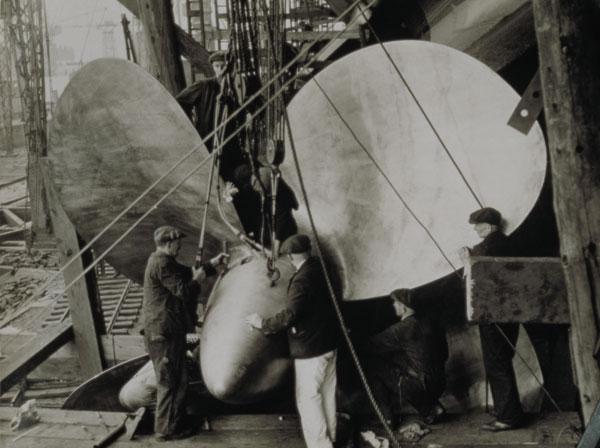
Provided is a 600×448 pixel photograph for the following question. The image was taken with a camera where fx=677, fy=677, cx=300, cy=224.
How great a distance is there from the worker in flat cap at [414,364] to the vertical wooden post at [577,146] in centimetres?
175

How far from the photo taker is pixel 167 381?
→ 5.75 meters

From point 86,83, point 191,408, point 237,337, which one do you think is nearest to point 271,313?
point 237,337

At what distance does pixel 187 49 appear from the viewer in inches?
336

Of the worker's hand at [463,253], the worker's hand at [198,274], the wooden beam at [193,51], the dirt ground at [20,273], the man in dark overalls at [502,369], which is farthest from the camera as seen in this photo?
the dirt ground at [20,273]

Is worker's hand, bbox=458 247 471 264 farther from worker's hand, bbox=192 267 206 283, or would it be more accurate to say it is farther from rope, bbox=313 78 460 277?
worker's hand, bbox=192 267 206 283

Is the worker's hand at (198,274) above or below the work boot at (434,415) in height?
above

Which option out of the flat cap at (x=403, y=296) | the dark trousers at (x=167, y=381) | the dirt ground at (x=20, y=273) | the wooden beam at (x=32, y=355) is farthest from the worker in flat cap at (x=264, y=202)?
the dirt ground at (x=20, y=273)

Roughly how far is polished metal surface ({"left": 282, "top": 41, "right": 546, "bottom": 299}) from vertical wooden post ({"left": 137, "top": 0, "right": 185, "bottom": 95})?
7.54 feet

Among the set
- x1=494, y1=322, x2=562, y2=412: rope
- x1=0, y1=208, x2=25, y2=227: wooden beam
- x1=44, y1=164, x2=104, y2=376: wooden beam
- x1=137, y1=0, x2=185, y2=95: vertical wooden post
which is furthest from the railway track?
x1=494, y1=322, x2=562, y2=412: rope

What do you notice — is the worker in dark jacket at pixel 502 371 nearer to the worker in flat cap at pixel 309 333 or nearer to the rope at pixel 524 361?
Result: the rope at pixel 524 361

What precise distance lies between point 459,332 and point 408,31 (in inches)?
190

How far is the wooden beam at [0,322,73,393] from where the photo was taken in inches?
300

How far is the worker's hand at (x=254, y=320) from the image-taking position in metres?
5.41

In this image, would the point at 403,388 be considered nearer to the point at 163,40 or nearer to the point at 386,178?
the point at 386,178
